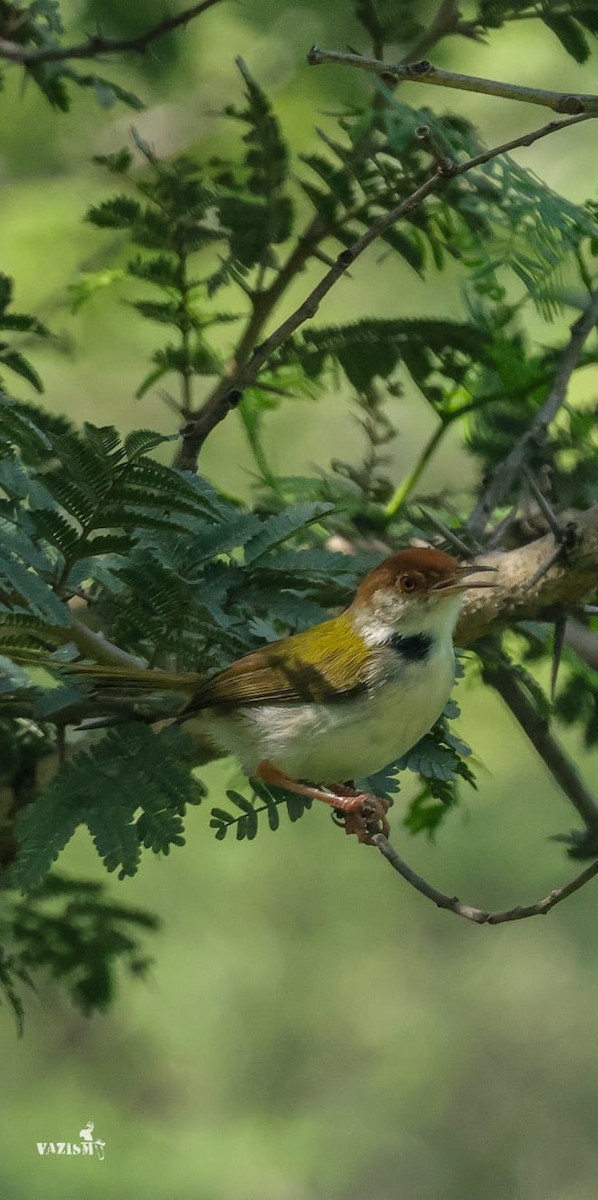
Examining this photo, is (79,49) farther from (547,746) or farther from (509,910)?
(509,910)

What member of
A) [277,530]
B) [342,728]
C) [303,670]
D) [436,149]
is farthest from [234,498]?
[436,149]

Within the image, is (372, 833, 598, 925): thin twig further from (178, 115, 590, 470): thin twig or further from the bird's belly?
(178, 115, 590, 470): thin twig

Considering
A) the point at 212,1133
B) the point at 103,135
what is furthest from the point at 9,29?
the point at 212,1133

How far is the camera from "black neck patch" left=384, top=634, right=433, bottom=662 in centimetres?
336

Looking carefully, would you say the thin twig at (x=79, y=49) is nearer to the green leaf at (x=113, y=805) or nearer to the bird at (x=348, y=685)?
the bird at (x=348, y=685)

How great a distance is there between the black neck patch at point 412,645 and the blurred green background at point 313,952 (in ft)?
9.26

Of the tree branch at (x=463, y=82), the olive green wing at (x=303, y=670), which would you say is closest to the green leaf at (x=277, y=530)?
the olive green wing at (x=303, y=670)

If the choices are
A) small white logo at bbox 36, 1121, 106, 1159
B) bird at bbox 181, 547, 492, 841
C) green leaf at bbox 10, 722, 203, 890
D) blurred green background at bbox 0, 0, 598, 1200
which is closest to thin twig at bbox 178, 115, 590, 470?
bird at bbox 181, 547, 492, 841

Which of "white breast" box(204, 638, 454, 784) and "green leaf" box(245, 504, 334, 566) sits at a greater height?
"green leaf" box(245, 504, 334, 566)

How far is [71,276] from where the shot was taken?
6199 millimetres

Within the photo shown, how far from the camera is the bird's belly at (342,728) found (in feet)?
10.4

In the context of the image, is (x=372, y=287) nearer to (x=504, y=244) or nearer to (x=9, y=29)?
(x=9, y=29)

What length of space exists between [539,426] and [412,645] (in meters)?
0.87

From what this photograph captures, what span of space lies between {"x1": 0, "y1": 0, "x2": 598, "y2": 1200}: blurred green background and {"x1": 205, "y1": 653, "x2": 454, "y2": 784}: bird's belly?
287cm
